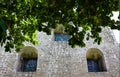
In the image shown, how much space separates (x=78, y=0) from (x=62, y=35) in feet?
25.8

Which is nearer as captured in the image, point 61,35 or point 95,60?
point 95,60

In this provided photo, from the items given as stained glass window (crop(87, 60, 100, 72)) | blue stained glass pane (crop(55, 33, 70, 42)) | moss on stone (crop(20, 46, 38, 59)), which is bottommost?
stained glass window (crop(87, 60, 100, 72))

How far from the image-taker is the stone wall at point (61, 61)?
10531 mm

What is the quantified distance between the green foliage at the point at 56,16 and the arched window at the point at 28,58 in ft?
17.6

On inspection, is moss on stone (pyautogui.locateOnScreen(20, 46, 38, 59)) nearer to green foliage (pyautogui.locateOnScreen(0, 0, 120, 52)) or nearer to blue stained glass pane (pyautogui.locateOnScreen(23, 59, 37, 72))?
blue stained glass pane (pyautogui.locateOnScreen(23, 59, 37, 72))

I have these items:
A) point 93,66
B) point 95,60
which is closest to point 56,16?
point 93,66

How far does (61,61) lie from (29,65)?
2.06 m

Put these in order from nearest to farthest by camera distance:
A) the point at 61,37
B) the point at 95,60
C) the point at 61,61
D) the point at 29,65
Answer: the point at 61,61 < the point at 29,65 < the point at 95,60 < the point at 61,37

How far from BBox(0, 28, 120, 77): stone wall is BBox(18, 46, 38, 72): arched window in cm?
36

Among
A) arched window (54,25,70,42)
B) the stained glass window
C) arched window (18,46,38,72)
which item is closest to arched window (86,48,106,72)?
the stained glass window

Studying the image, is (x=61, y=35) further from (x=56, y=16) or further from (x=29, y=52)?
(x=56, y=16)

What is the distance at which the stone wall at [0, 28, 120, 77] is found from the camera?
10.5 meters

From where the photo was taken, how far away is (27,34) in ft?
22.1

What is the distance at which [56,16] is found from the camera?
6262mm
